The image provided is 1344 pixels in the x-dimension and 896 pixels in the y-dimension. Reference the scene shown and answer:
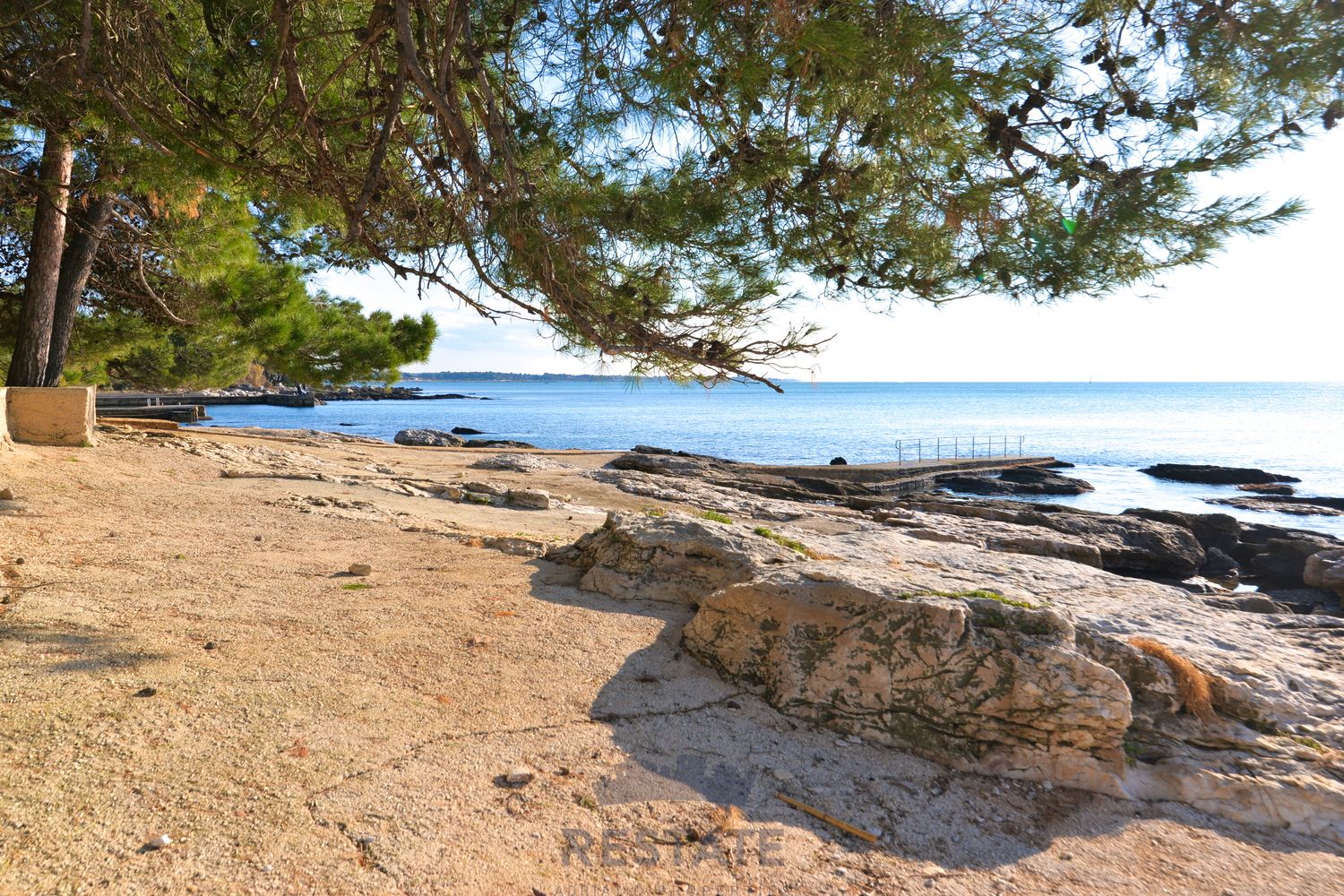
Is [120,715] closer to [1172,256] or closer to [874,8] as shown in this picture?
[874,8]

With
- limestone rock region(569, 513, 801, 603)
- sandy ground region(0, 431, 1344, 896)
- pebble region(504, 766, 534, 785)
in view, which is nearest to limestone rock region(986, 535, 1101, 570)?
limestone rock region(569, 513, 801, 603)

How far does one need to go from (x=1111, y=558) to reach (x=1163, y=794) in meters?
10.7

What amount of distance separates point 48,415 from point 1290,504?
25.9 metres

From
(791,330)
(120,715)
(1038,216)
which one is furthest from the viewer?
(791,330)

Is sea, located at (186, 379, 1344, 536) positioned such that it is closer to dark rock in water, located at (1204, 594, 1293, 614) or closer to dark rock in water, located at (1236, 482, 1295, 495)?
dark rock in water, located at (1236, 482, 1295, 495)

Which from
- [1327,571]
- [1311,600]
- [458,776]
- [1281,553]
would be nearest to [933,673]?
[458,776]

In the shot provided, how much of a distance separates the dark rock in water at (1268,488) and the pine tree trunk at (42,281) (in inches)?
1120

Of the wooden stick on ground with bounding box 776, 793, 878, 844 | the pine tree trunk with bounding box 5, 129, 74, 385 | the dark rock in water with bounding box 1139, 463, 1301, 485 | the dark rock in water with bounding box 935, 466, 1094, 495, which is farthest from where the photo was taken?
the dark rock in water with bounding box 1139, 463, 1301, 485

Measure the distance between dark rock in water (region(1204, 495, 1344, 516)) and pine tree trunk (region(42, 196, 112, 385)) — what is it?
24837 mm

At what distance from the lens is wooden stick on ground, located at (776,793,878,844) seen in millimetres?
2408

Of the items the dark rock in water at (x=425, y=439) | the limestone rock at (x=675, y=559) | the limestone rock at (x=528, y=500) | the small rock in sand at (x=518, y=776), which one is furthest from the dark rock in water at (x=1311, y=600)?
the dark rock in water at (x=425, y=439)

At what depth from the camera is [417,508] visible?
705 cm

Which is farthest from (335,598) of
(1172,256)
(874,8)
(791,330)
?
(1172,256)

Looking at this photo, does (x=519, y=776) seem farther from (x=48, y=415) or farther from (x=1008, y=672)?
(x=48, y=415)
